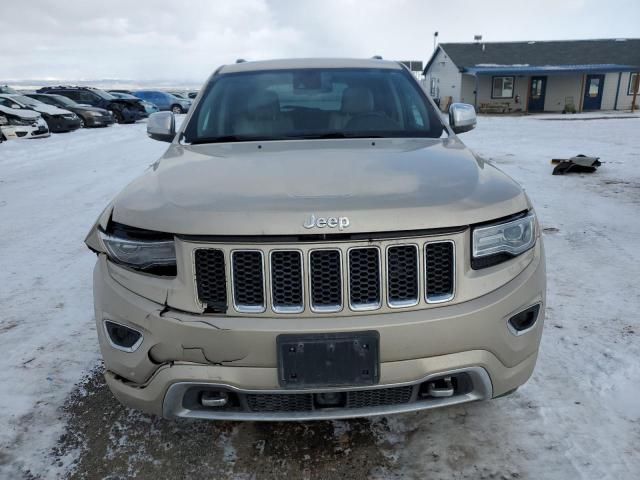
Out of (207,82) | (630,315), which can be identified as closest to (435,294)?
(630,315)

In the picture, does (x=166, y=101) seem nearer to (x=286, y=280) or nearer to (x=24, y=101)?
(x=24, y=101)

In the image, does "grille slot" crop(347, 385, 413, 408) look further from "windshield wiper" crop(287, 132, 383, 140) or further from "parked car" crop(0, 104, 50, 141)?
"parked car" crop(0, 104, 50, 141)

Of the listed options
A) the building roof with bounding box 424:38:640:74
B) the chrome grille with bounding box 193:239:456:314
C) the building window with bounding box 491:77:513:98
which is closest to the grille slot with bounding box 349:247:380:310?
the chrome grille with bounding box 193:239:456:314

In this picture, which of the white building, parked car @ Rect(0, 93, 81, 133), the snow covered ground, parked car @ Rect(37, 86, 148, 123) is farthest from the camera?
the white building

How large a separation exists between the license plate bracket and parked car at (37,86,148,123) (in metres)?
23.2

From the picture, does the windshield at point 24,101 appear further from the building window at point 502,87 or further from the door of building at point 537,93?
the door of building at point 537,93

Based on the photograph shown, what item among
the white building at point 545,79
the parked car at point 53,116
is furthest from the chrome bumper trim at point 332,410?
the white building at point 545,79

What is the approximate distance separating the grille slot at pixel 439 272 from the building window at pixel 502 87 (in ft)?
113

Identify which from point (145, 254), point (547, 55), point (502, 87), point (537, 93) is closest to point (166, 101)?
point (502, 87)

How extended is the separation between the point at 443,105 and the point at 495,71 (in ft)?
13.7

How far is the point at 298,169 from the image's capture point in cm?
227

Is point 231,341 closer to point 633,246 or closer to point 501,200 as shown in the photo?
point 501,200

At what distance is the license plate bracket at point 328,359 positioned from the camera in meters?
1.83

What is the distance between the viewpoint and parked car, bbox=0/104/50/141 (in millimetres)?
14383
